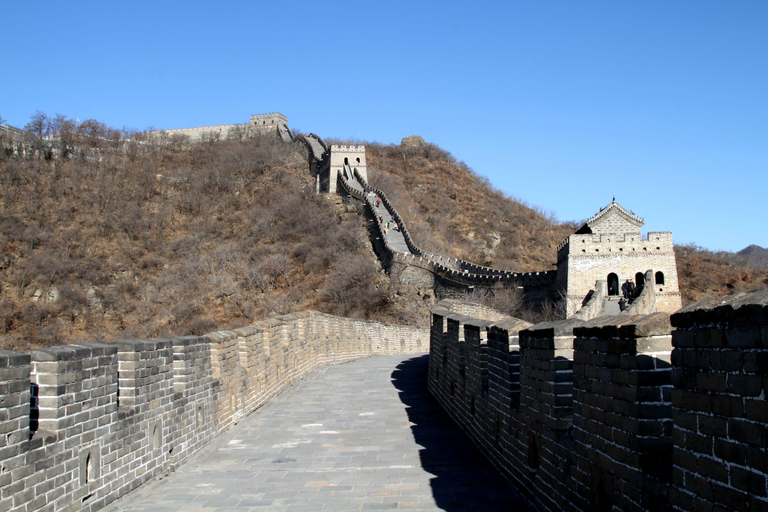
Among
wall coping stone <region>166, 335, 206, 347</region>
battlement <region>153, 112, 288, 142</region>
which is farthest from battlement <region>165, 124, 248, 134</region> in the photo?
wall coping stone <region>166, 335, 206, 347</region>

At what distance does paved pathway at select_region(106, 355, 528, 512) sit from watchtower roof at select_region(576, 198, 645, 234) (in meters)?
30.7

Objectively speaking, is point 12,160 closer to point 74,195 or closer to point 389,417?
point 74,195

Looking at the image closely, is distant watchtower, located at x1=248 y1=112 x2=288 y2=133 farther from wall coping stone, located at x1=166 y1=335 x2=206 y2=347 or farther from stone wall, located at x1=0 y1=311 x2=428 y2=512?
wall coping stone, located at x1=166 y1=335 x2=206 y2=347

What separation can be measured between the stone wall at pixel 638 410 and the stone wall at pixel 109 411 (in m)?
3.58

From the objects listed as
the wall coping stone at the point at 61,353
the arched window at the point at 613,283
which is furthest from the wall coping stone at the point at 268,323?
the arched window at the point at 613,283

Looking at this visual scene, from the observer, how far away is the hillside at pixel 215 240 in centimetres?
4322

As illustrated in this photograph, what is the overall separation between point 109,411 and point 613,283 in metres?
33.8

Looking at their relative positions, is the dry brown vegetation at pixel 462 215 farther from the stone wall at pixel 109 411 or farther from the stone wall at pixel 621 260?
the stone wall at pixel 109 411

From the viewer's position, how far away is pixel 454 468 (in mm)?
6762

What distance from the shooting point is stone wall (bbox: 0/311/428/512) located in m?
4.58

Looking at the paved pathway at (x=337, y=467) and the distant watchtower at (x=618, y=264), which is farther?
the distant watchtower at (x=618, y=264)

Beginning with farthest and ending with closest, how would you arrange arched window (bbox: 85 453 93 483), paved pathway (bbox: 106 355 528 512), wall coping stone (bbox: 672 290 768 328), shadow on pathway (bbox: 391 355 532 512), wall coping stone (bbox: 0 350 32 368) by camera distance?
paved pathway (bbox: 106 355 528 512) < shadow on pathway (bbox: 391 355 532 512) < arched window (bbox: 85 453 93 483) < wall coping stone (bbox: 0 350 32 368) < wall coping stone (bbox: 672 290 768 328)

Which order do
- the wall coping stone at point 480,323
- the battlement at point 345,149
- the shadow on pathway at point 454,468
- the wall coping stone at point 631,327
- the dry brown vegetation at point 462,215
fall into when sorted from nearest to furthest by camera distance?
the wall coping stone at point 631,327 < the shadow on pathway at point 454,468 < the wall coping stone at point 480,323 < the dry brown vegetation at point 462,215 < the battlement at point 345,149

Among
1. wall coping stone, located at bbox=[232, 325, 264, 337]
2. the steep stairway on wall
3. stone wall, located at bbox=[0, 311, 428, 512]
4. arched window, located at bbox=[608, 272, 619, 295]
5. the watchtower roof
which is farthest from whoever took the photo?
Result: the watchtower roof
